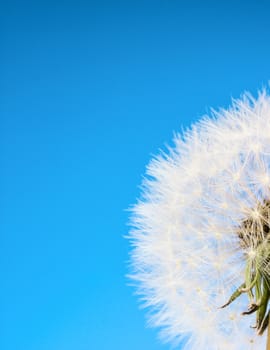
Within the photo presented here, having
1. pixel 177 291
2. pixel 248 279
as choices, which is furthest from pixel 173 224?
pixel 248 279

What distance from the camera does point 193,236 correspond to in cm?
402

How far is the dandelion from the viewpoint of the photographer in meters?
3.63

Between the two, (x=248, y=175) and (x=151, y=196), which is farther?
(x=151, y=196)

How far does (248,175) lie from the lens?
3846 mm

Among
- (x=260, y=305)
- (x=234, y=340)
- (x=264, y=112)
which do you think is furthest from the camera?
(x=264, y=112)

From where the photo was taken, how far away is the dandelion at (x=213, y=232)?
3.63 metres

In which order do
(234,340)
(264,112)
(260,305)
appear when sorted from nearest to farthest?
1. (260,305)
2. (234,340)
3. (264,112)

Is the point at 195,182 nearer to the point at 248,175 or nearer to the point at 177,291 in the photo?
the point at 248,175

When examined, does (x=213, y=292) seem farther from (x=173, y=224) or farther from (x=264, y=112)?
(x=264, y=112)

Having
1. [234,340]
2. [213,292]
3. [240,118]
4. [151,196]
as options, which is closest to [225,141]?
[240,118]

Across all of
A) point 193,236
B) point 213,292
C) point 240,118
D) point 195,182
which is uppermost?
point 240,118

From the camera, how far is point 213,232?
12.7 feet

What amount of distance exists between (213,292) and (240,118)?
46.9 inches

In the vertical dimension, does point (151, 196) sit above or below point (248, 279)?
above
